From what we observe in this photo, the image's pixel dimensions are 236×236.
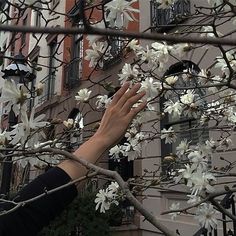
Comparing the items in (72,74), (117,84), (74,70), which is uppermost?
(74,70)

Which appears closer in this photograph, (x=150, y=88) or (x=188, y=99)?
(x=150, y=88)

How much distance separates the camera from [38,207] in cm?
169

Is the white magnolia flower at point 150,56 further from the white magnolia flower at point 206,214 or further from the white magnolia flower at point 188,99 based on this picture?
the white magnolia flower at point 206,214

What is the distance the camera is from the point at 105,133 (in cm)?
188

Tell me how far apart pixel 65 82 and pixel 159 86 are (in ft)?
32.9

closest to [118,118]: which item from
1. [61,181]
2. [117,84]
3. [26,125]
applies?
[61,181]

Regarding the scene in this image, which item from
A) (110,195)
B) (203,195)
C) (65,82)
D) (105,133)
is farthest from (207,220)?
(65,82)

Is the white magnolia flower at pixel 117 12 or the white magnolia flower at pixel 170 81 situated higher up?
the white magnolia flower at pixel 170 81

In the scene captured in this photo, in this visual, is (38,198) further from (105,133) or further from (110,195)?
(110,195)

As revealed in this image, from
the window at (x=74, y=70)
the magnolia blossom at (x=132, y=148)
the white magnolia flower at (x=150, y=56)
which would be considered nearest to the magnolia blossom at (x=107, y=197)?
the magnolia blossom at (x=132, y=148)

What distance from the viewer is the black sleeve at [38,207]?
1.62 metres

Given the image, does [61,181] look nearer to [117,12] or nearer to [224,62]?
[117,12]

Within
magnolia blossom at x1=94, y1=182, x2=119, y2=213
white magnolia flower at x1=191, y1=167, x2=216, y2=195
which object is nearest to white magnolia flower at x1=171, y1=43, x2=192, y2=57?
white magnolia flower at x1=191, y1=167, x2=216, y2=195

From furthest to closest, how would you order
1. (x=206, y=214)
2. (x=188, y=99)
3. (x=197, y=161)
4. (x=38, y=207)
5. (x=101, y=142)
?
1. (x=188, y=99)
2. (x=197, y=161)
3. (x=206, y=214)
4. (x=101, y=142)
5. (x=38, y=207)
